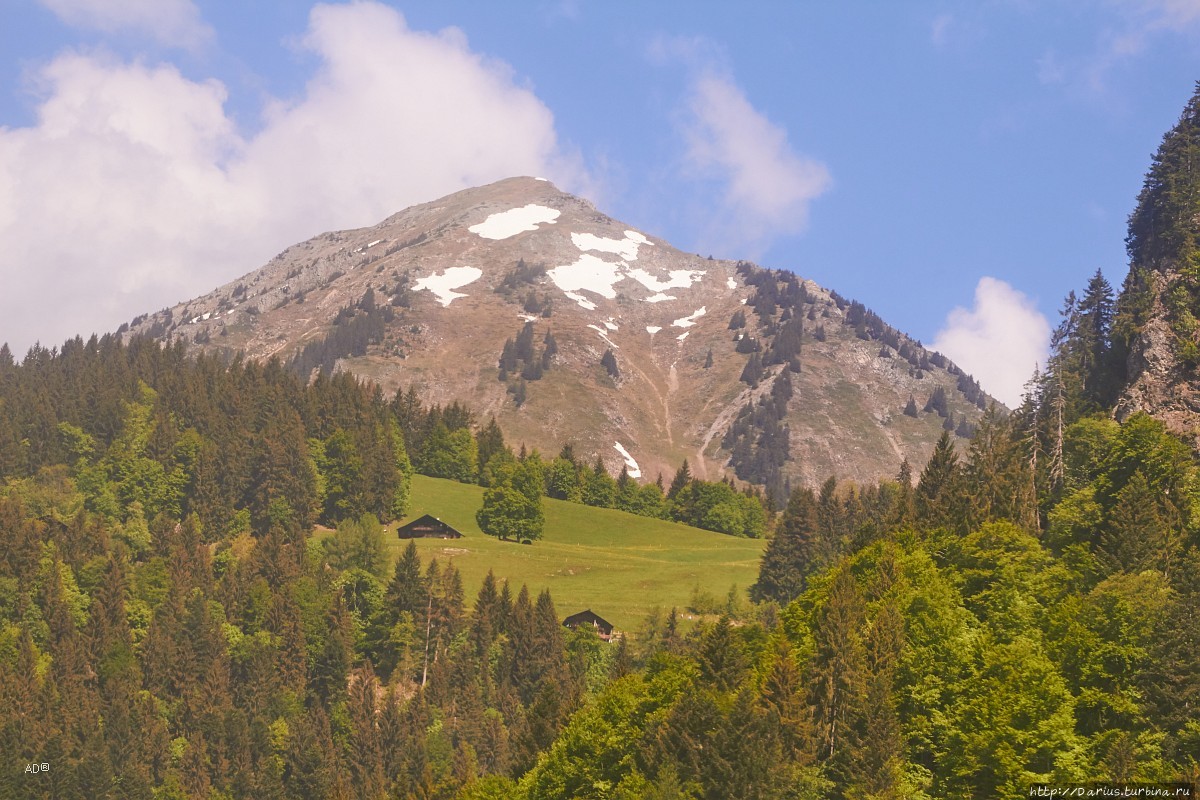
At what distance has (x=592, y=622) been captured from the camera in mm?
168250

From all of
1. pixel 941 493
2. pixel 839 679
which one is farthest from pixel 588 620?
pixel 839 679

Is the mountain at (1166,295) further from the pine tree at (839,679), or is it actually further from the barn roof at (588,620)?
the barn roof at (588,620)

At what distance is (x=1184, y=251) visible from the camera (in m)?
133

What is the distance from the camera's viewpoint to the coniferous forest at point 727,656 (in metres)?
78.0

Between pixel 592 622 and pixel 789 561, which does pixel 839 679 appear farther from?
Answer: pixel 789 561

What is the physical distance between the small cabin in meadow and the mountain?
67012 millimetres

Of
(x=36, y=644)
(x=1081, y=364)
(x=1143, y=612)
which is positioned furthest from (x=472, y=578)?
(x=1143, y=612)

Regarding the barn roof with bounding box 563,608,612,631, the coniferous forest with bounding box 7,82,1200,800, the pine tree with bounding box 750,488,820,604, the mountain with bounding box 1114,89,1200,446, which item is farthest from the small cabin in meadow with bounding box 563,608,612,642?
the mountain with bounding box 1114,89,1200,446

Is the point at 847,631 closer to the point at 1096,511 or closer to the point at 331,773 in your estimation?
the point at 1096,511

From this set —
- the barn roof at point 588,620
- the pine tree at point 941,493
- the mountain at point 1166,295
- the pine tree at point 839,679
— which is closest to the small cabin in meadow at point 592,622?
the barn roof at point 588,620

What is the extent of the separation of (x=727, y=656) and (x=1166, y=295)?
219ft

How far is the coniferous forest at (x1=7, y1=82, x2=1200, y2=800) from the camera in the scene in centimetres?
7800

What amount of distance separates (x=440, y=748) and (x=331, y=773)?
1209cm

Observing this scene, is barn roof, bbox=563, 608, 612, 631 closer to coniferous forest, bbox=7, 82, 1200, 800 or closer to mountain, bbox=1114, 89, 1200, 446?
coniferous forest, bbox=7, 82, 1200, 800
